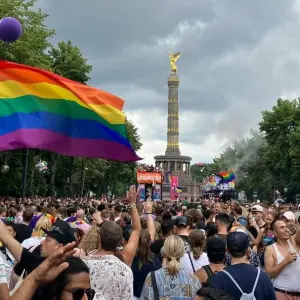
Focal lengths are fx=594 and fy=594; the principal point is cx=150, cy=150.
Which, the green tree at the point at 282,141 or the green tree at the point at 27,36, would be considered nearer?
the green tree at the point at 27,36

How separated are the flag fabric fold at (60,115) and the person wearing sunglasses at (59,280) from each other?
652 cm

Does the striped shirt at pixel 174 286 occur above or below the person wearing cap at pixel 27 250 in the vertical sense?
below

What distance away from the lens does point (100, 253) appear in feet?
16.9

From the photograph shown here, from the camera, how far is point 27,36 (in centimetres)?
3425

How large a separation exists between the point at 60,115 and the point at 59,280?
7.48 metres

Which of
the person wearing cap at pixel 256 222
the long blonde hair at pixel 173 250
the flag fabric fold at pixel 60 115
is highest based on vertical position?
the flag fabric fold at pixel 60 115

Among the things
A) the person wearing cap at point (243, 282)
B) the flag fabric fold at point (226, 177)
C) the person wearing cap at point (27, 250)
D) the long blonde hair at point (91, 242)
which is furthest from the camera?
the flag fabric fold at point (226, 177)

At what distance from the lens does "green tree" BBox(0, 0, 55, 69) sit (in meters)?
32.7

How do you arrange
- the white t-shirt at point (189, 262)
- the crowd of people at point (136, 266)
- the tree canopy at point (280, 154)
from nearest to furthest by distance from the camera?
the crowd of people at point (136, 266) < the white t-shirt at point (189, 262) < the tree canopy at point (280, 154)

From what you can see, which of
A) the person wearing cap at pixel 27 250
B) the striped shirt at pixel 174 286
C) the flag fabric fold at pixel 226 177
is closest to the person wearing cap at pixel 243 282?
the striped shirt at pixel 174 286

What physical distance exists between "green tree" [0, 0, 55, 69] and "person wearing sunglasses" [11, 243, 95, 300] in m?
29.3

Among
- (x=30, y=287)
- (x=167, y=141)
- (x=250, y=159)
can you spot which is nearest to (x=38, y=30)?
(x=30, y=287)

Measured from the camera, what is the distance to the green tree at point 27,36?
32.7 m

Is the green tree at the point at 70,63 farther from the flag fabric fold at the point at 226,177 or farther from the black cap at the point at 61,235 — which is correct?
the black cap at the point at 61,235
